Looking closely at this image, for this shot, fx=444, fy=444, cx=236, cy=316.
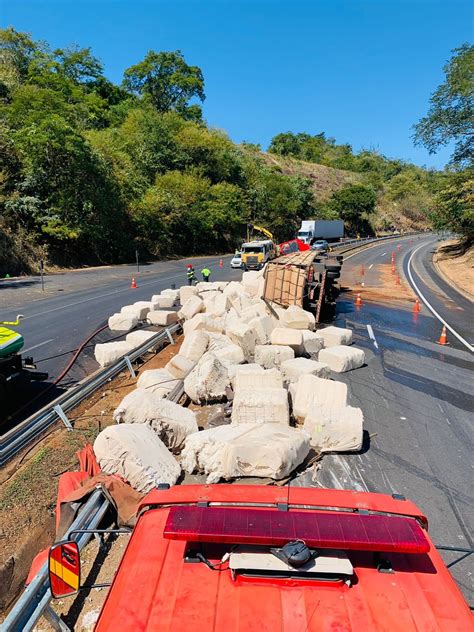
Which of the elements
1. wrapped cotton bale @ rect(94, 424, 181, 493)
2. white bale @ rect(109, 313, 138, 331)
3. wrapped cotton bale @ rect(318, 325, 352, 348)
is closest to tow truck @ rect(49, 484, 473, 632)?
wrapped cotton bale @ rect(94, 424, 181, 493)

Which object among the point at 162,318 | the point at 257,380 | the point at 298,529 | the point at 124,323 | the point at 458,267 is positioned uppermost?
the point at 298,529

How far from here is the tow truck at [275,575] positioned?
2090 mm

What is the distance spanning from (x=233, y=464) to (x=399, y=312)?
580 inches

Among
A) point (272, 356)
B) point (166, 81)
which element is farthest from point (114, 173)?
point (166, 81)

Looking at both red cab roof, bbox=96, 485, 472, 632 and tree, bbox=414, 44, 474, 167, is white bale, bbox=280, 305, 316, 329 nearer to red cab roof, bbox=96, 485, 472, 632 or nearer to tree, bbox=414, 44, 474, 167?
red cab roof, bbox=96, 485, 472, 632

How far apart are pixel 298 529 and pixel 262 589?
369 millimetres

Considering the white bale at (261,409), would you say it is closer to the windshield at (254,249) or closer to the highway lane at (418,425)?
the highway lane at (418,425)

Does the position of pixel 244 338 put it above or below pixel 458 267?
above

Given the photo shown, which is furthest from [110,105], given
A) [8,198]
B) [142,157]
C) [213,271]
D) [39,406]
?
[39,406]

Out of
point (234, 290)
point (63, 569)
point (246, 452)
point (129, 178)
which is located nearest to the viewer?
point (63, 569)

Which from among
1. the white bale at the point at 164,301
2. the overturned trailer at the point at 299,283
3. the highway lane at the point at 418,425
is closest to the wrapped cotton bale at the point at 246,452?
the highway lane at the point at 418,425

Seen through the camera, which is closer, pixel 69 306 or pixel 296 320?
pixel 296 320

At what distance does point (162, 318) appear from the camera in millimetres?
14820

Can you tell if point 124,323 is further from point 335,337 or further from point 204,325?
point 335,337
